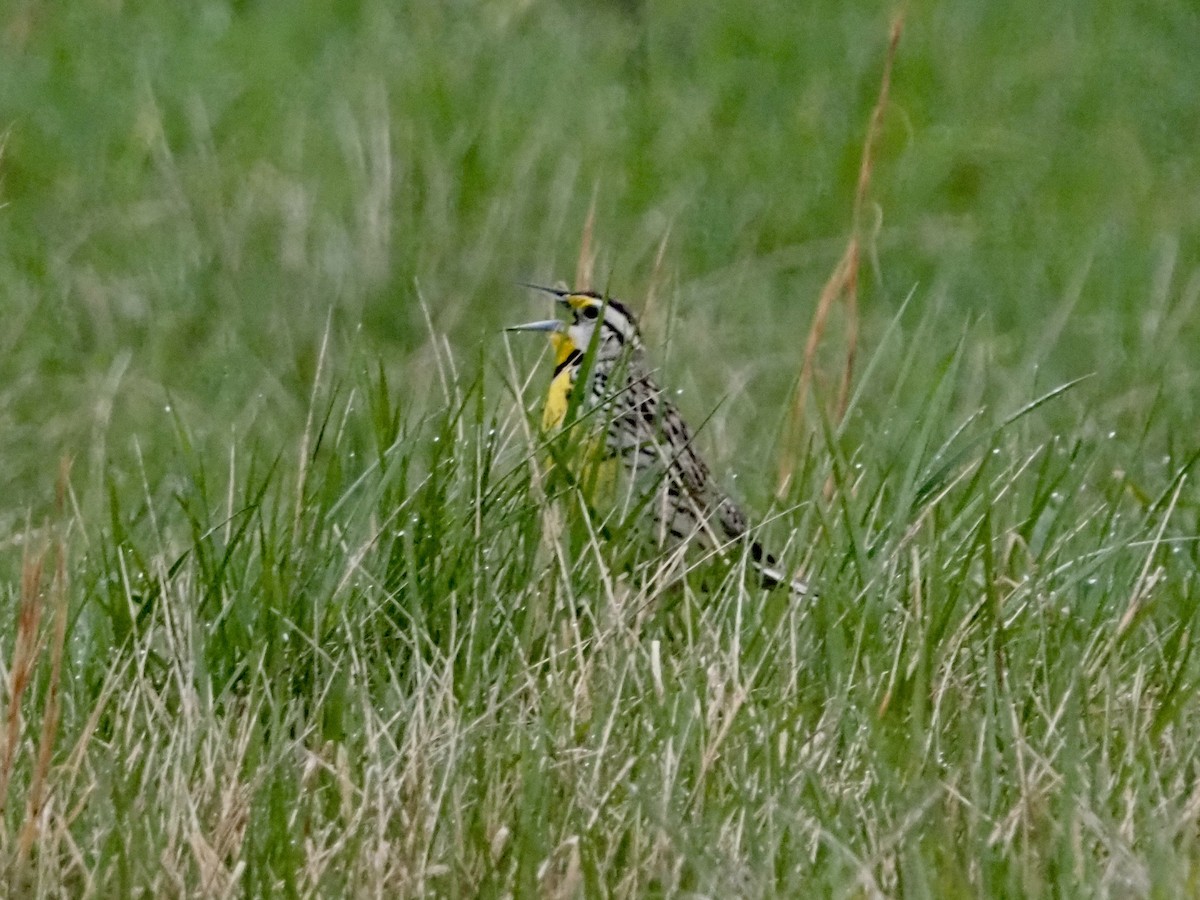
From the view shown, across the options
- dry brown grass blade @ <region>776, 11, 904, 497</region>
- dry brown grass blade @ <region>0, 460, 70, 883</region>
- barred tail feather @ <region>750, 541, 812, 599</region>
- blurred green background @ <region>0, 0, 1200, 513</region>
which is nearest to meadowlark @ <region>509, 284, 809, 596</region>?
barred tail feather @ <region>750, 541, 812, 599</region>

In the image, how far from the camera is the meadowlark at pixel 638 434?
342cm

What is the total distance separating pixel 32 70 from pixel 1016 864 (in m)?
5.71

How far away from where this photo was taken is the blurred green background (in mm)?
5926

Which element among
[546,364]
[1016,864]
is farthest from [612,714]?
[546,364]

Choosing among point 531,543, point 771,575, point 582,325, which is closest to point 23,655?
point 531,543

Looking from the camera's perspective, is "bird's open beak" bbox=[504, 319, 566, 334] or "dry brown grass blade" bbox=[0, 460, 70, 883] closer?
"dry brown grass blade" bbox=[0, 460, 70, 883]

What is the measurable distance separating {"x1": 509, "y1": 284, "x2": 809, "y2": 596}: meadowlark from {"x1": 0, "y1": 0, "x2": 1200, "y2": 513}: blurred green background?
1.90 feet

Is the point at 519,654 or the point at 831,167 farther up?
the point at 831,167

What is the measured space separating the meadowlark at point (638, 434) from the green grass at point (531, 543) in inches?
3.4

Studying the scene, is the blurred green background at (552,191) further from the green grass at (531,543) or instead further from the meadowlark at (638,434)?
the meadowlark at (638,434)

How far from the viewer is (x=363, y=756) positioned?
2891 mm

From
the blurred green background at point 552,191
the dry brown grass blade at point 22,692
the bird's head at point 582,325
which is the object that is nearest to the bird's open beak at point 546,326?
the bird's head at point 582,325

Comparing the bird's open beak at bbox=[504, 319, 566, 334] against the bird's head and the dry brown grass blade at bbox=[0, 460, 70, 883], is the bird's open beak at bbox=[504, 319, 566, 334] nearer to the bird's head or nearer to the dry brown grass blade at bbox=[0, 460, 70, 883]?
the bird's head

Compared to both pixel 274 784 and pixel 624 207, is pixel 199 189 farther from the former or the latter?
pixel 274 784
